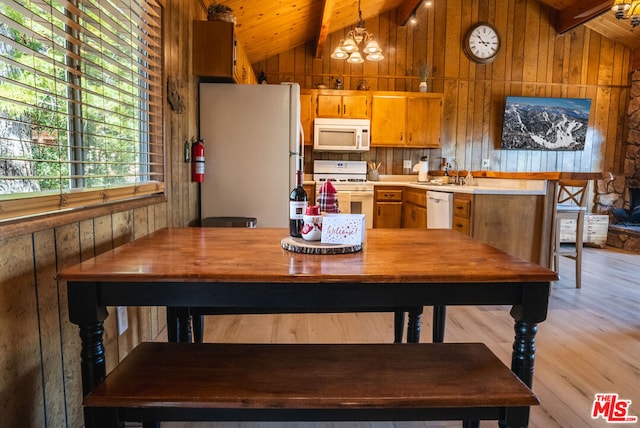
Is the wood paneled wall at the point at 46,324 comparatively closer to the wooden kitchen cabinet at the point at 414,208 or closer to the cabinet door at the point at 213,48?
the cabinet door at the point at 213,48

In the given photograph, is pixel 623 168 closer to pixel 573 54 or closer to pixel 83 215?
pixel 573 54

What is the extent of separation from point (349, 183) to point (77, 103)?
392 cm

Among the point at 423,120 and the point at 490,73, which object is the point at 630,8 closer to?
the point at 423,120

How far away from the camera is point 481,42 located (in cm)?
584

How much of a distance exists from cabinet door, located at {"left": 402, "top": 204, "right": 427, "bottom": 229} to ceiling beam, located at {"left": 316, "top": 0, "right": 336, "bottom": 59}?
2162 millimetres

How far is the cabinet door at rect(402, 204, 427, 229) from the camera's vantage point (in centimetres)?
440

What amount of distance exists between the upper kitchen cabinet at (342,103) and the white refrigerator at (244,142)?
2.17 m

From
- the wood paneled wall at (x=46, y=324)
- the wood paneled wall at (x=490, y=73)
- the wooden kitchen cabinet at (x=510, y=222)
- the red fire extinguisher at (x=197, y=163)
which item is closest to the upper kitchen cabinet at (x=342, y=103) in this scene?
the wood paneled wall at (x=490, y=73)

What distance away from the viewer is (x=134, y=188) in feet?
6.41

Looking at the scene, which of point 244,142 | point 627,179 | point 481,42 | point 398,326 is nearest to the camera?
point 398,326

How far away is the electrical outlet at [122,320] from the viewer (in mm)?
1816

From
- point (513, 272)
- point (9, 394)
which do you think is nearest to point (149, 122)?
point (9, 394)

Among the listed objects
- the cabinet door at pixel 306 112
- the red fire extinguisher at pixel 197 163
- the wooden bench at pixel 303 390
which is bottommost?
the wooden bench at pixel 303 390

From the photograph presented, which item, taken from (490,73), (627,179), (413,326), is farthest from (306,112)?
(627,179)
